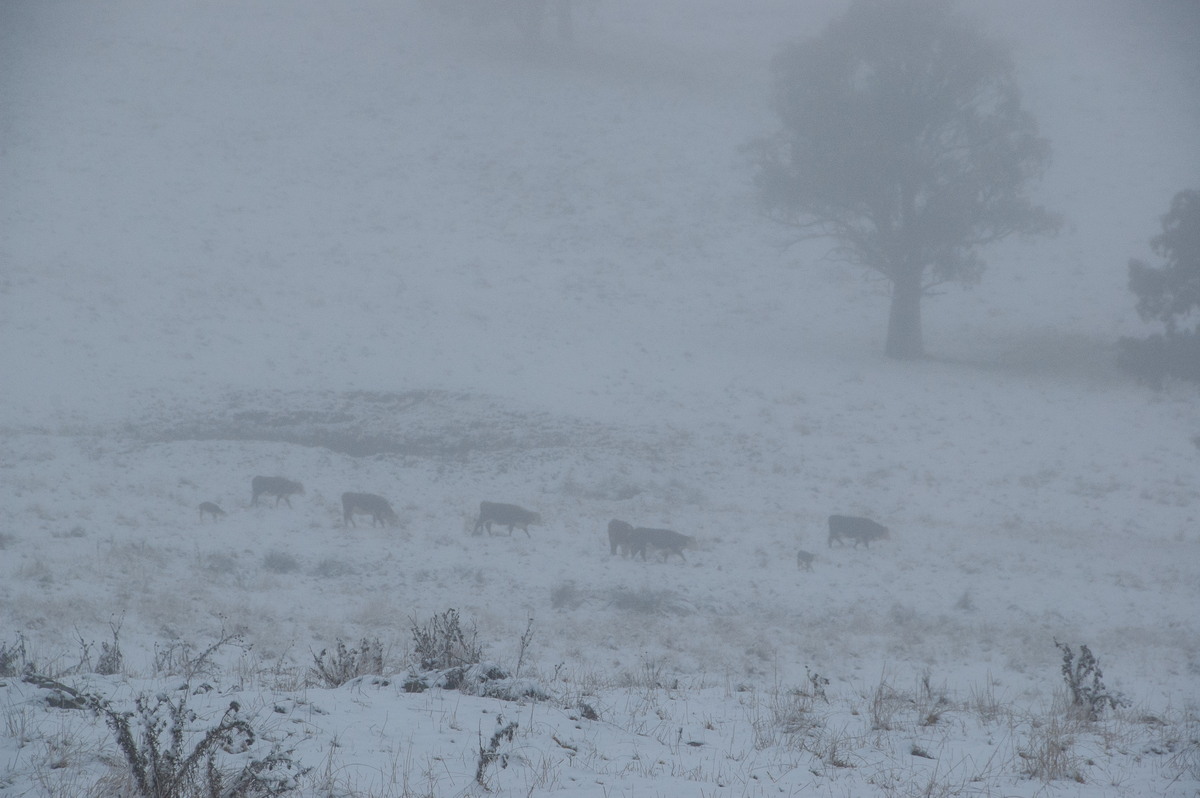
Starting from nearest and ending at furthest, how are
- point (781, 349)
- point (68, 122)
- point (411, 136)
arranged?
point (781, 349), point (68, 122), point (411, 136)

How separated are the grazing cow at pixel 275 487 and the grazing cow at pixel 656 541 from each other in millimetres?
8310

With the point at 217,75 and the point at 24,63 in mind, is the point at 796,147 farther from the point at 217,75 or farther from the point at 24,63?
the point at 24,63

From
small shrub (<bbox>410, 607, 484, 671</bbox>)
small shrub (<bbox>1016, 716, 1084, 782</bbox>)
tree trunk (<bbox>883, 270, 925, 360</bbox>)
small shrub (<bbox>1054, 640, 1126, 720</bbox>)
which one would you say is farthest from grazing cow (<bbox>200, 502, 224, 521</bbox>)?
tree trunk (<bbox>883, 270, 925, 360</bbox>)

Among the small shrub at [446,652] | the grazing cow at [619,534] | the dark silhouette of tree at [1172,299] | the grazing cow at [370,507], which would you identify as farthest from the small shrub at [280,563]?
the dark silhouette of tree at [1172,299]

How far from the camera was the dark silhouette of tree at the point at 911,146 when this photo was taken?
26.0 m

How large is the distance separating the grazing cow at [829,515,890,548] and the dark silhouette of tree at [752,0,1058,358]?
13.2m

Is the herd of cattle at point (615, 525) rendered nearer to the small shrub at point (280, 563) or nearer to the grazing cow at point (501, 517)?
the grazing cow at point (501, 517)

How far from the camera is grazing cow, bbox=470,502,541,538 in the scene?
16.3m

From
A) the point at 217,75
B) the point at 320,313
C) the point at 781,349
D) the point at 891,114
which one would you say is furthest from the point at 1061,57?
the point at 217,75

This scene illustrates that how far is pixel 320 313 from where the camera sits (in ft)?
93.0

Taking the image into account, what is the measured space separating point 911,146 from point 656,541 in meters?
19.0

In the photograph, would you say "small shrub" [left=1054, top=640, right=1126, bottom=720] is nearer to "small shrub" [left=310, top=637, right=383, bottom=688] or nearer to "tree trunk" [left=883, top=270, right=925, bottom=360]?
"small shrub" [left=310, top=637, right=383, bottom=688]

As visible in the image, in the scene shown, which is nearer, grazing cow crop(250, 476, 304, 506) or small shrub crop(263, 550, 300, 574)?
small shrub crop(263, 550, 300, 574)

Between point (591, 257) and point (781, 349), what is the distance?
10334mm
